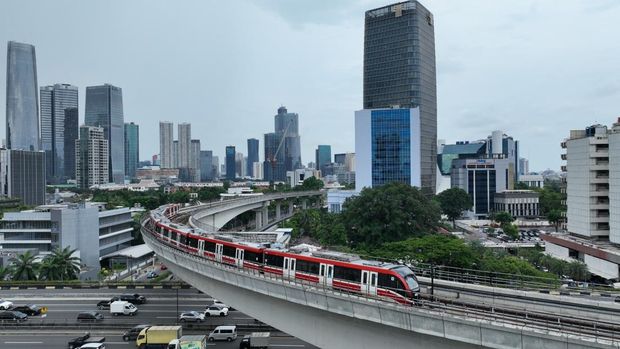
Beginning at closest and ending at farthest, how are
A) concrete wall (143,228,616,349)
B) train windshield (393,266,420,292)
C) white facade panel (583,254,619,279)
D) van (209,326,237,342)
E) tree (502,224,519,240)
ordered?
concrete wall (143,228,616,349)
train windshield (393,266,420,292)
van (209,326,237,342)
white facade panel (583,254,619,279)
tree (502,224,519,240)

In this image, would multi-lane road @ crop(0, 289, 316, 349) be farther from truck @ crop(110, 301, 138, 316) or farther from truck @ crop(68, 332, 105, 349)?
truck @ crop(68, 332, 105, 349)

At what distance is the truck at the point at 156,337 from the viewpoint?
87.2 feet

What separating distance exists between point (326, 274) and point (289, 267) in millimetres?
2610

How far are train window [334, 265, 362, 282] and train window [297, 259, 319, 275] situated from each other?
1345mm

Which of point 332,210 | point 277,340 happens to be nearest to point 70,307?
point 277,340

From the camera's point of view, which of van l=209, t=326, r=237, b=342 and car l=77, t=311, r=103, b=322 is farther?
car l=77, t=311, r=103, b=322

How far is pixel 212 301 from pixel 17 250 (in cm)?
3505

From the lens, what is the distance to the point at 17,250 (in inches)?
2245

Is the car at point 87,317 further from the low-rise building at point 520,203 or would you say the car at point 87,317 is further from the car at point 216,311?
the low-rise building at point 520,203

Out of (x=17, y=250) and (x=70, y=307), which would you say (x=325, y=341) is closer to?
(x=70, y=307)

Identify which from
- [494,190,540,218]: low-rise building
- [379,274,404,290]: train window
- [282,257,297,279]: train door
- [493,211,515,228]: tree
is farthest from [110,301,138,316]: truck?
[494,190,540,218]: low-rise building

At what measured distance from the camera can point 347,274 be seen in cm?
2022

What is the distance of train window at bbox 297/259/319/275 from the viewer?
21734 mm

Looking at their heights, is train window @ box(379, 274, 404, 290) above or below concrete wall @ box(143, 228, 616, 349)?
above
